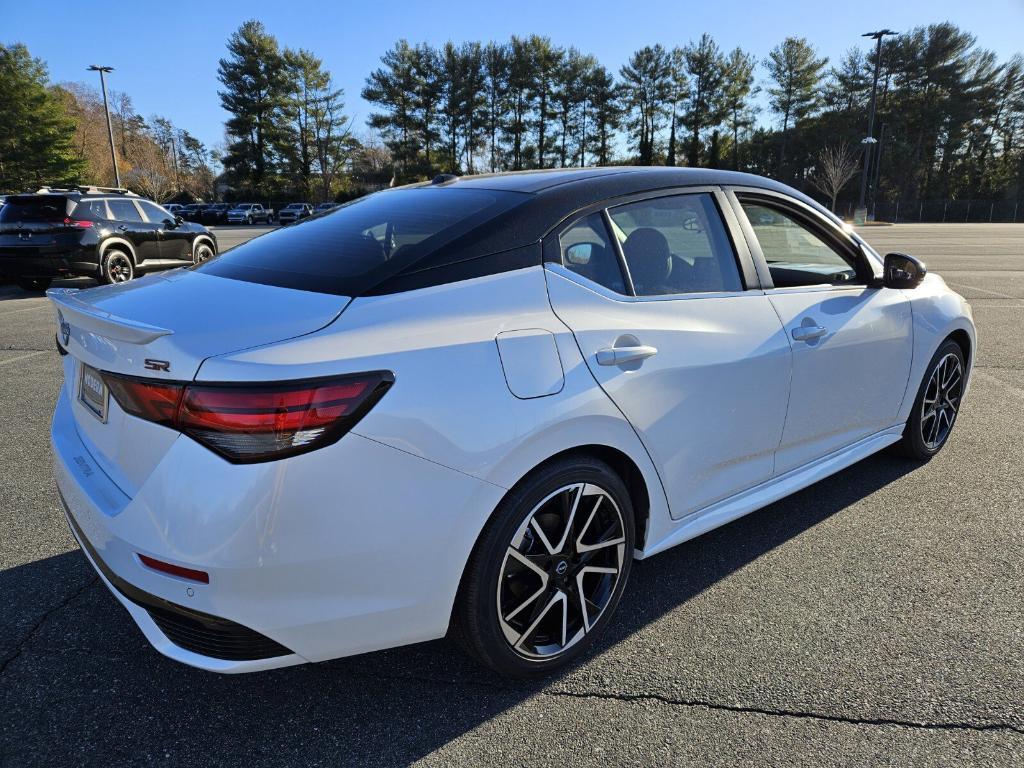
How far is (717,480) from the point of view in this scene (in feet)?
9.12

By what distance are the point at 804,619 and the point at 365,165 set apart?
7643 centimetres

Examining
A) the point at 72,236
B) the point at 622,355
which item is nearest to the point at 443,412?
the point at 622,355

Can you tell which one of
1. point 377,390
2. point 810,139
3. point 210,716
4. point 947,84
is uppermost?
point 947,84

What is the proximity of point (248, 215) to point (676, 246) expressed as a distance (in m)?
55.4

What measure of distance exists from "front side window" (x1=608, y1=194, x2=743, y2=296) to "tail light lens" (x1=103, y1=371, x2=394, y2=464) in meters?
1.21

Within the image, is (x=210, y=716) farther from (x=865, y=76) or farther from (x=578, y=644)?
(x=865, y=76)

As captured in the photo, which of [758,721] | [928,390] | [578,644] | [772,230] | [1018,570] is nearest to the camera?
[758,721]

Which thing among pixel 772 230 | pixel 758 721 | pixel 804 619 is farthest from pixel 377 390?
pixel 772 230

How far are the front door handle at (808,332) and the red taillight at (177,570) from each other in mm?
2336

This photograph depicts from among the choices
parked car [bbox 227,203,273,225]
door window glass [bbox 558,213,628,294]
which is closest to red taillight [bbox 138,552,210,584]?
door window glass [bbox 558,213,628,294]

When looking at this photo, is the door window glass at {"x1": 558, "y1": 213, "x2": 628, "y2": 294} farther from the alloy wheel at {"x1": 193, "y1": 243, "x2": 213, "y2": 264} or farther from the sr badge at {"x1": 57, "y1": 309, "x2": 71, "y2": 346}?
the alloy wheel at {"x1": 193, "y1": 243, "x2": 213, "y2": 264}

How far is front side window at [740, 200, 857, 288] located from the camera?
3.16m

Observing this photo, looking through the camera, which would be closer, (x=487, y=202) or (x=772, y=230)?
(x=487, y=202)

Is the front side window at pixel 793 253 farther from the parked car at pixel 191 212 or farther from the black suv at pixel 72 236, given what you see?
the parked car at pixel 191 212
